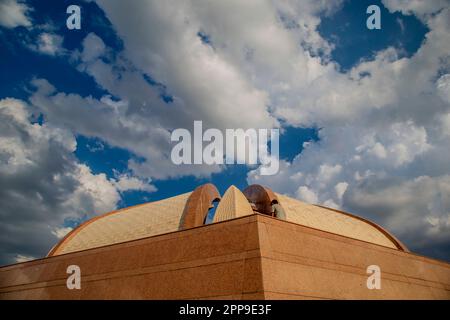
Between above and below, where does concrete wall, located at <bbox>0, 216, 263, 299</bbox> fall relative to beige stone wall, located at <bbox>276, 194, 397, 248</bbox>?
below

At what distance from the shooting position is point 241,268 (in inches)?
498

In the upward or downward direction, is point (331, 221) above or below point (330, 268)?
above

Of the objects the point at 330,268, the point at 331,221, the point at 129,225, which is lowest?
the point at 330,268

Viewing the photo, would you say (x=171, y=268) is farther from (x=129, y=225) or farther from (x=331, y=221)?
(x=331, y=221)

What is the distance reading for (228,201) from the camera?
17891 mm

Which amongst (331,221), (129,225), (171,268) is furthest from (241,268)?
(331,221)

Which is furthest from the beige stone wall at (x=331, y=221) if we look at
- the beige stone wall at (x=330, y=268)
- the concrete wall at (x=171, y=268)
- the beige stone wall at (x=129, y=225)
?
the concrete wall at (x=171, y=268)

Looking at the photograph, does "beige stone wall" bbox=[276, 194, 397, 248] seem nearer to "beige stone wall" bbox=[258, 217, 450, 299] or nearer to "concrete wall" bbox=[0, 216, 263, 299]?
"beige stone wall" bbox=[258, 217, 450, 299]

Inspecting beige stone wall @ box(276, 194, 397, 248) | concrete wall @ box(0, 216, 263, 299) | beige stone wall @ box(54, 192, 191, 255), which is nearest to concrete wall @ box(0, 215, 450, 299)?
concrete wall @ box(0, 216, 263, 299)

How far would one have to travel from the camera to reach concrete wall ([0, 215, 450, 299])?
12.7m

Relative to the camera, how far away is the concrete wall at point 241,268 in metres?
12.7

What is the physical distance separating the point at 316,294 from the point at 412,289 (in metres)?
7.30

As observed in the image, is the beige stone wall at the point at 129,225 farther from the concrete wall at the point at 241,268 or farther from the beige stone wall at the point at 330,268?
the beige stone wall at the point at 330,268
